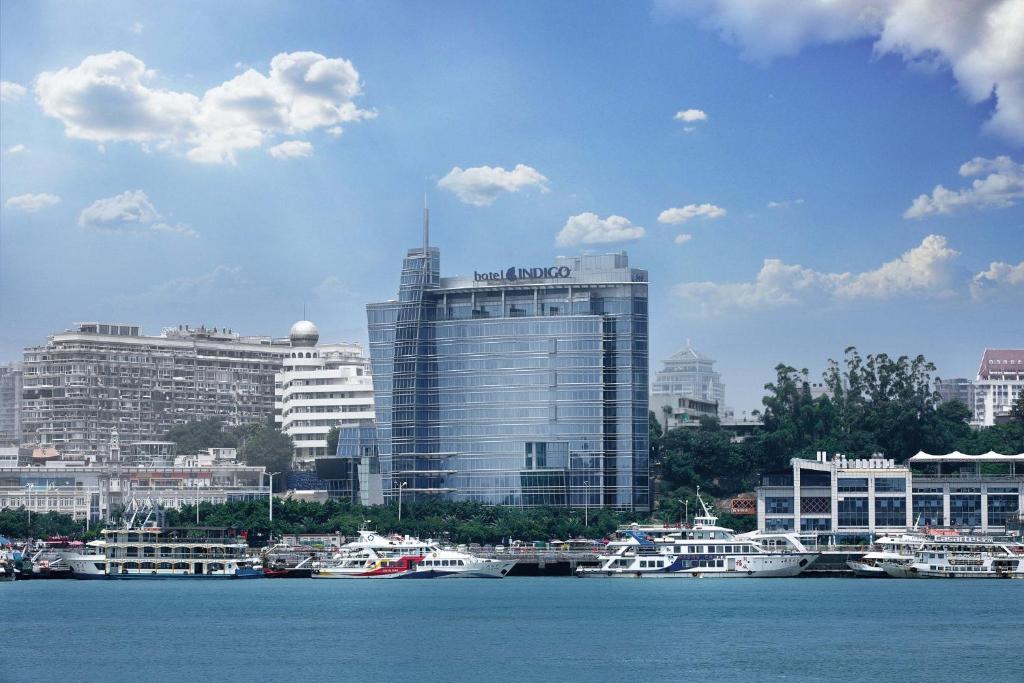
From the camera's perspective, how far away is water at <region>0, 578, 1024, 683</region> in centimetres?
11269

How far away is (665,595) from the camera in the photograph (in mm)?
171875

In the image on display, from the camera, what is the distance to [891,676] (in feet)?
360

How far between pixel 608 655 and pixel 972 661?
2116 centimetres

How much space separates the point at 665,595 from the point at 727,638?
41707mm

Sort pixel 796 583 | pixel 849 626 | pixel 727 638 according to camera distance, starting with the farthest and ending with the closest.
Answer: pixel 796 583 < pixel 849 626 < pixel 727 638

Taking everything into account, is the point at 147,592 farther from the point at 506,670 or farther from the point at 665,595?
the point at 506,670

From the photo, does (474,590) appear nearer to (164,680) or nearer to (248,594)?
(248,594)

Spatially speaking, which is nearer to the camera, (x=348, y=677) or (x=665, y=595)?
(x=348, y=677)

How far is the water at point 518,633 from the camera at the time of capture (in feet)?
370

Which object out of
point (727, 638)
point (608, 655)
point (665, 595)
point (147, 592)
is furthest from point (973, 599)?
point (147, 592)

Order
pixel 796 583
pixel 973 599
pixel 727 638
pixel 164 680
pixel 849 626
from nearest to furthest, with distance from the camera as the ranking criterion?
pixel 164 680 → pixel 727 638 → pixel 849 626 → pixel 973 599 → pixel 796 583

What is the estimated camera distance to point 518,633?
5251 inches

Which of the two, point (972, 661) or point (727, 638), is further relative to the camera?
point (727, 638)

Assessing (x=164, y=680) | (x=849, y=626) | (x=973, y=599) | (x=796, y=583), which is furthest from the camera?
(x=796, y=583)
